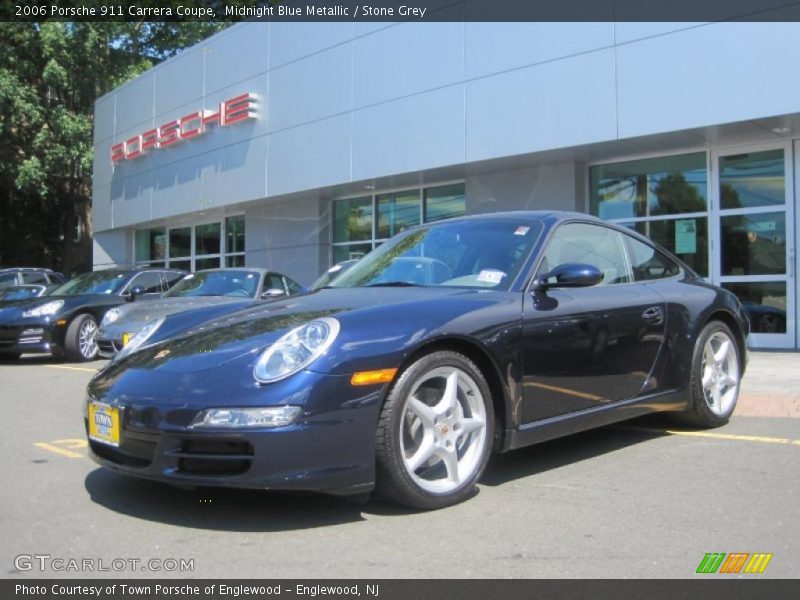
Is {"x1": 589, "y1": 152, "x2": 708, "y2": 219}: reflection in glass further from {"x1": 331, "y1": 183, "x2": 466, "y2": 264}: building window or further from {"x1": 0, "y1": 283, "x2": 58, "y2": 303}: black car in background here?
{"x1": 0, "y1": 283, "x2": 58, "y2": 303}: black car in background

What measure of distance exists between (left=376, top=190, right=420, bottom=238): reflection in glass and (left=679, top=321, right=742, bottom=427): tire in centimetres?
1079

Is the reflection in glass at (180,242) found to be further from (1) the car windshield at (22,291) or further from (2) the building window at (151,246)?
(1) the car windshield at (22,291)

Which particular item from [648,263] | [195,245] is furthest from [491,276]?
[195,245]

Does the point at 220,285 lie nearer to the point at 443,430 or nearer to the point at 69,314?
the point at 69,314

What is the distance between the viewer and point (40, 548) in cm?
309

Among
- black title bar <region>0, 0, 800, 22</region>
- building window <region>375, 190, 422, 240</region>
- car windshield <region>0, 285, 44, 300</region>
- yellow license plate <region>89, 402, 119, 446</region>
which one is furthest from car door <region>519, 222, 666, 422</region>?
car windshield <region>0, 285, 44, 300</region>

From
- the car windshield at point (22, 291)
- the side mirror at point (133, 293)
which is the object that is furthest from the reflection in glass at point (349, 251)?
the car windshield at point (22, 291)

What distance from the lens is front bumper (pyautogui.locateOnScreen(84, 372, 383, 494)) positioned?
3.11 metres

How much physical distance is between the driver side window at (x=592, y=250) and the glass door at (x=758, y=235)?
6.93 meters

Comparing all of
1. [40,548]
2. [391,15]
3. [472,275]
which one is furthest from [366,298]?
[391,15]

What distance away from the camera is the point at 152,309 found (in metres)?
9.07

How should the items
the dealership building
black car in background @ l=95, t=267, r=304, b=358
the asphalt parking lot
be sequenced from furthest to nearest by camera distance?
the dealership building < black car in background @ l=95, t=267, r=304, b=358 < the asphalt parking lot

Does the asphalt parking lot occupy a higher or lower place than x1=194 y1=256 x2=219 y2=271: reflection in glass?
lower

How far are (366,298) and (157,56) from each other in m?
31.4
